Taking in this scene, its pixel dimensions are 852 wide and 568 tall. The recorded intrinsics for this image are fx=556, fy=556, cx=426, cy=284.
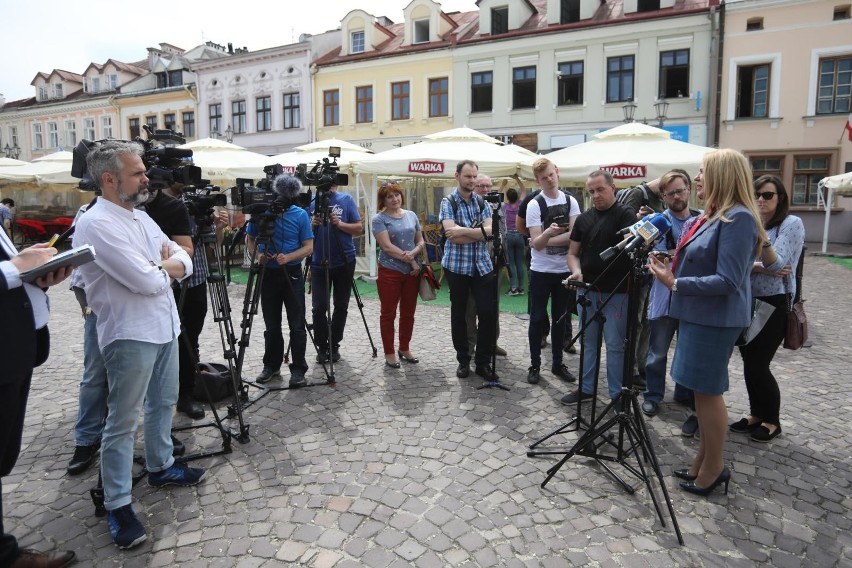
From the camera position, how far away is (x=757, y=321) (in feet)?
12.0

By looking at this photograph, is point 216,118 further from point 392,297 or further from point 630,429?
point 630,429

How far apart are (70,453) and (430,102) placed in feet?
71.1

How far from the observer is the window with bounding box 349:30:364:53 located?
83.4 ft

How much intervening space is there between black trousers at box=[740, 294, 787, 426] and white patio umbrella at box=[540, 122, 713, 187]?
Result: 4532 millimetres

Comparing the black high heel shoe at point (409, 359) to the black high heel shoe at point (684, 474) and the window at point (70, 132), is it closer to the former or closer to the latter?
the black high heel shoe at point (684, 474)

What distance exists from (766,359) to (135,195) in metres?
3.89

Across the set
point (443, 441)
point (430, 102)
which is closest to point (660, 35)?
point (430, 102)

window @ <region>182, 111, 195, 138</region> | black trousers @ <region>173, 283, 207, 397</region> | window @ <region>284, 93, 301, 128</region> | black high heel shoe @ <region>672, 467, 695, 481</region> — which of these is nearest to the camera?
black high heel shoe @ <region>672, 467, 695, 481</region>

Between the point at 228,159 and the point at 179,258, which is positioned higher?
the point at 228,159

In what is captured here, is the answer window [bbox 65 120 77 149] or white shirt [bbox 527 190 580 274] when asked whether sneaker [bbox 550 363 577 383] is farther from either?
window [bbox 65 120 77 149]

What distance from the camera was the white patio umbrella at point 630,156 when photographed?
7.86 meters

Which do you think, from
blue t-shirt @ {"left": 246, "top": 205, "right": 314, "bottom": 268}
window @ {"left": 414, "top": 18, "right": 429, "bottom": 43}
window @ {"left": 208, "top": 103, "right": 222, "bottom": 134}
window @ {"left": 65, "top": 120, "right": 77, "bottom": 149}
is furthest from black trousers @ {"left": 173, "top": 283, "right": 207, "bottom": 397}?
window @ {"left": 65, "top": 120, "right": 77, "bottom": 149}

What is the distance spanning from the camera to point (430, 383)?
4.92 meters

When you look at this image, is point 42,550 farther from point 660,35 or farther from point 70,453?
point 660,35
